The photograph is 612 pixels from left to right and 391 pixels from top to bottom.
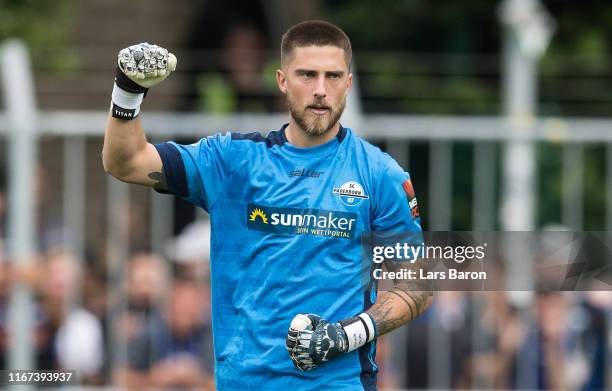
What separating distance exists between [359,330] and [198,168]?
1029 millimetres

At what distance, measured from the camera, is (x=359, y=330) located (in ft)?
19.6

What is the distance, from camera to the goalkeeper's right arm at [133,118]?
580 centimetres

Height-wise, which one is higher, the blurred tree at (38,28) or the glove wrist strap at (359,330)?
the blurred tree at (38,28)

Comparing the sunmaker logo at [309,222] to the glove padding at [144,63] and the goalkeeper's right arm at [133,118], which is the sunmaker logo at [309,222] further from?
the glove padding at [144,63]

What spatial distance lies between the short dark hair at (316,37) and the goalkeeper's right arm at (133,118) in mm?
579

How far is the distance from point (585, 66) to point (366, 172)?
303 inches

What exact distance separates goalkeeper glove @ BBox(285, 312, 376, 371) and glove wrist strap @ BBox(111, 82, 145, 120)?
1.12 m

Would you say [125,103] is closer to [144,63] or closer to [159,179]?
[144,63]

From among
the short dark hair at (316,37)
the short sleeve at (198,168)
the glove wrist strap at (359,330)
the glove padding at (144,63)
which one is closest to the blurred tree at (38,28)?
the short sleeve at (198,168)

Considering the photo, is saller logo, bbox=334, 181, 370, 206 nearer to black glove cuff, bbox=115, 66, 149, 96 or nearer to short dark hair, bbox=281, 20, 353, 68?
short dark hair, bbox=281, 20, 353, 68

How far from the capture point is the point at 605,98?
42.0 feet

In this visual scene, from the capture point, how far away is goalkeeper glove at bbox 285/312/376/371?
19.2ft

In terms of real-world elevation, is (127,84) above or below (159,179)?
above

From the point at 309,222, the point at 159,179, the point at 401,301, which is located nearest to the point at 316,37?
the point at 309,222
